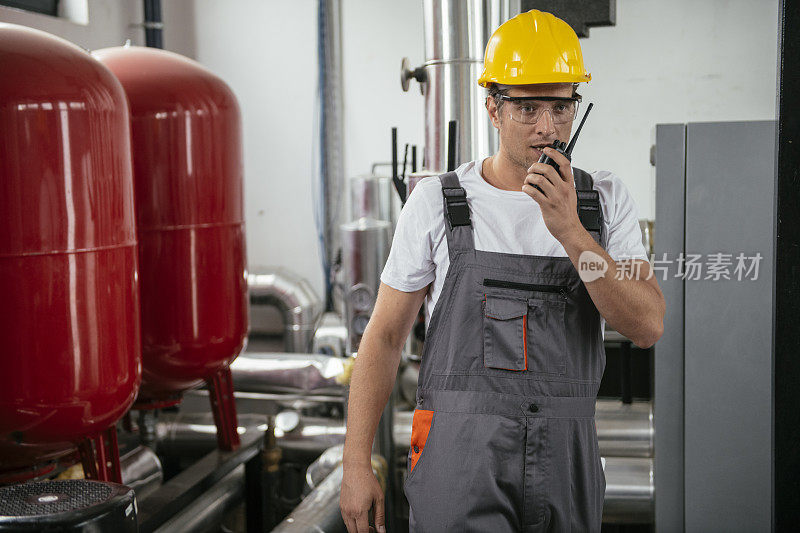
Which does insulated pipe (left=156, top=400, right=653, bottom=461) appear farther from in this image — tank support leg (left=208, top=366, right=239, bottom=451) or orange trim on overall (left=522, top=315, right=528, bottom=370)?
orange trim on overall (left=522, top=315, right=528, bottom=370)

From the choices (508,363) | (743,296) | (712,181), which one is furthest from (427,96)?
(508,363)

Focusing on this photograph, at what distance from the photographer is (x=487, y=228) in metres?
1.45

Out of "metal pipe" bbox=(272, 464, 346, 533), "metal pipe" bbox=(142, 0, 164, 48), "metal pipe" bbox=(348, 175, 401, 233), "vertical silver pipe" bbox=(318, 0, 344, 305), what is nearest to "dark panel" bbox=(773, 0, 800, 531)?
"metal pipe" bbox=(272, 464, 346, 533)

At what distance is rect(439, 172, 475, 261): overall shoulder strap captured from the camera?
1423 mm

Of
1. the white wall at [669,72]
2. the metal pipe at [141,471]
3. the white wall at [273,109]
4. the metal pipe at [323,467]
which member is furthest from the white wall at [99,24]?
the white wall at [669,72]

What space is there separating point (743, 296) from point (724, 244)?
170 millimetres

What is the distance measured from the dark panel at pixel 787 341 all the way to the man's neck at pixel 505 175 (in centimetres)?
46

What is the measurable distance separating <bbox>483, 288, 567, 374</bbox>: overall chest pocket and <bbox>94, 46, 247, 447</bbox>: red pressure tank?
1.32 metres

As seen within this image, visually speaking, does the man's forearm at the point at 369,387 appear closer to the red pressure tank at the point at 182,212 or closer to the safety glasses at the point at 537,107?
the safety glasses at the point at 537,107

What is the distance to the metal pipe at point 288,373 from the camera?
323cm

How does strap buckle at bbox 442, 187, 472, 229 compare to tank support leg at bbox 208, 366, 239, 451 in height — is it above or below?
above

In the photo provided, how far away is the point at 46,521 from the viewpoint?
1.38m

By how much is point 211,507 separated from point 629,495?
1.45 meters

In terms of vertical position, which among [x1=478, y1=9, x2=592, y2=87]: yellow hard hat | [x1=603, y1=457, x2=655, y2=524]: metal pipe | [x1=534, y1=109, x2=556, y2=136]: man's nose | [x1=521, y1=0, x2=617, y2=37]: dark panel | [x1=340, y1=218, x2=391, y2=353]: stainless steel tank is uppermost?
[x1=521, y1=0, x2=617, y2=37]: dark panel
